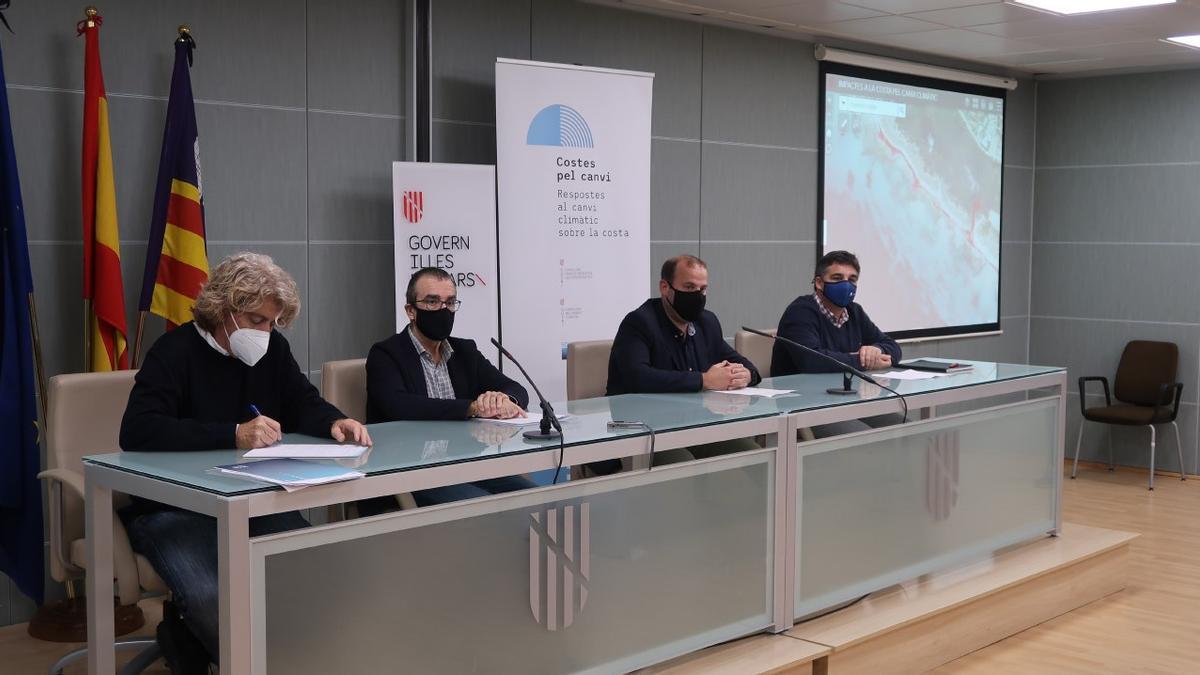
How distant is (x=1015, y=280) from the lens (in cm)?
862

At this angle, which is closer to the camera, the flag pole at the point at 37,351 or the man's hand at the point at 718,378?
the flag pole at the point at 37,351

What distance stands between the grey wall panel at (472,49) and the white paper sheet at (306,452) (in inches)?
107

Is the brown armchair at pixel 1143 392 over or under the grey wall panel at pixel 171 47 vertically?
under

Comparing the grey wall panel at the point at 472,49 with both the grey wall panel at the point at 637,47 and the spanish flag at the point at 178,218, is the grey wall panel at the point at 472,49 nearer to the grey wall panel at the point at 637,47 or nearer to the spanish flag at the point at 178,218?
the grey wall panel at the point at 637,47

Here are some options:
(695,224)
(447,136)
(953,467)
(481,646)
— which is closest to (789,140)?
(695,224)

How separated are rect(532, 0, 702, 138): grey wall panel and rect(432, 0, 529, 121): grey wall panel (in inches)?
5.4

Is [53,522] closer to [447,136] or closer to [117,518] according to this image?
[117,518]

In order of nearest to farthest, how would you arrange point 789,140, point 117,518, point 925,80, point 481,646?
1. point 481,646
2. point 117,518
3. point 789,140
4. point 925,80

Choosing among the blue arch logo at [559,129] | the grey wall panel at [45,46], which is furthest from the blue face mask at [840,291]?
the grey wall panel at [45,46]

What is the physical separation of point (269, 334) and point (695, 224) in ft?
11.9

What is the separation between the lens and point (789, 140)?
22.8 ft

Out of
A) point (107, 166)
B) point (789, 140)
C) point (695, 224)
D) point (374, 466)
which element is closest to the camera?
point (374, 466)

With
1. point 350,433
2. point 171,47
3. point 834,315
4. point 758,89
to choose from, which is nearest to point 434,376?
point 350,433

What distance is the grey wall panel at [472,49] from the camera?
17.5ft
